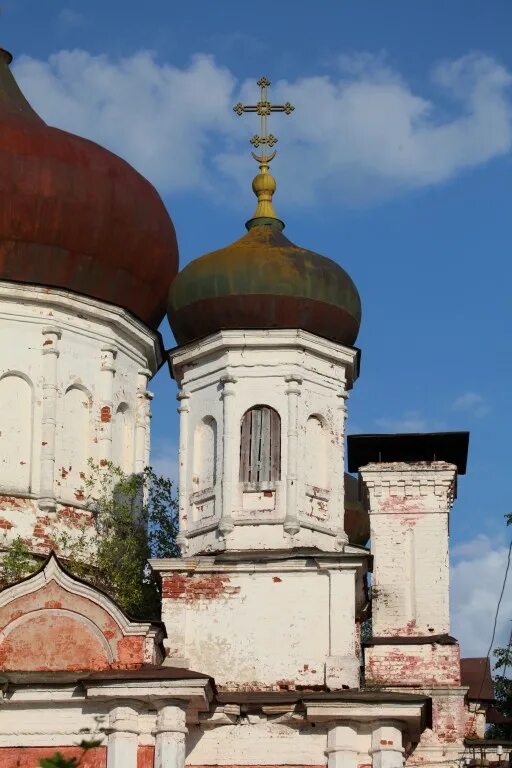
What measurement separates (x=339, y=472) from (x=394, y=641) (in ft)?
6.84

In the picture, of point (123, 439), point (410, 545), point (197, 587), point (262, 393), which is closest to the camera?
point (197, 587)

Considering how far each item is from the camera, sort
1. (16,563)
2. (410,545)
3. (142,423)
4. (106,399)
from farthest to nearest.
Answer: (142,423), (106,399), (410,545), (16,563)

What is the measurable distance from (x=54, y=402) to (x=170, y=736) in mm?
4932

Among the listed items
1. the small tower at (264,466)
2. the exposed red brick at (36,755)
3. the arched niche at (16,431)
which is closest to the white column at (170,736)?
the exposed red brick at (36,755)

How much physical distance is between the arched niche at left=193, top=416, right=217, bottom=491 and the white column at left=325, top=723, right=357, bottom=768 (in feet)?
10.9

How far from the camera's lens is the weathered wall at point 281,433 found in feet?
67.8

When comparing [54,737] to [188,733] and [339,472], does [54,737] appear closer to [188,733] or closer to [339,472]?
[188,733]

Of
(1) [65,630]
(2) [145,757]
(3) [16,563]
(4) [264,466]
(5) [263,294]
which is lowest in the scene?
(2) [145,757]

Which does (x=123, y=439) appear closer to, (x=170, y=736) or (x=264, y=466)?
(x=264, y=466)

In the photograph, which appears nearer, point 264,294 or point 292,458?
point 292,458

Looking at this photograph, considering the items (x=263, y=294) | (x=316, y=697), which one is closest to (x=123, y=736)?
(x=316, y=697)

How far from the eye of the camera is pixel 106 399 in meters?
22.5

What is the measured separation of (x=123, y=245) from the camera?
905 inches

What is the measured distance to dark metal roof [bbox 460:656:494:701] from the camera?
23328 mm
